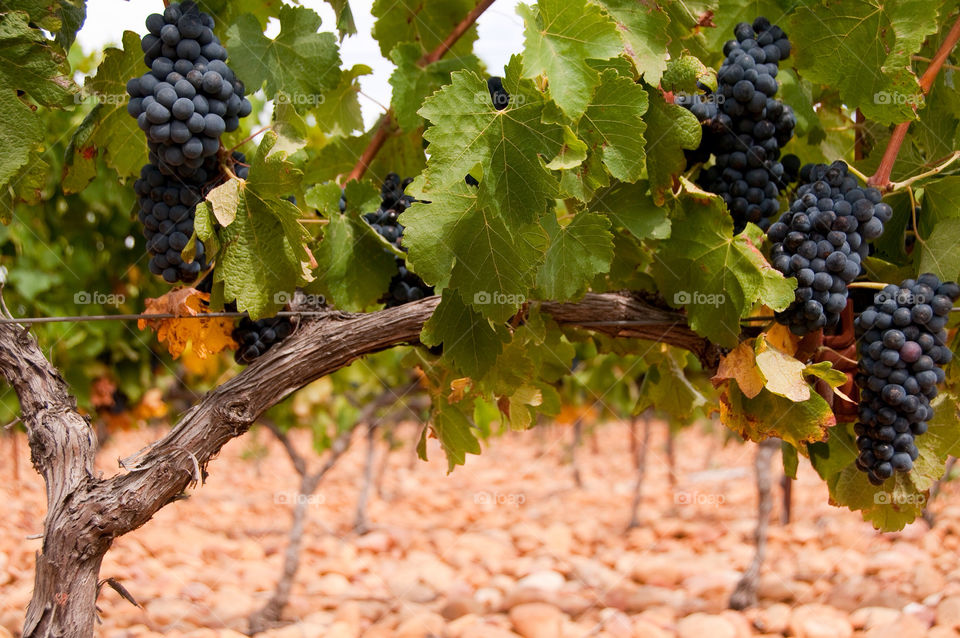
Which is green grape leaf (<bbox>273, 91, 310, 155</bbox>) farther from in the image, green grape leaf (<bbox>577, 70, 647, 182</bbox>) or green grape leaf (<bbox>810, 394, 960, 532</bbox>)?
green grape leaf (<bbox>810, 394, 960, 532</bbox>)

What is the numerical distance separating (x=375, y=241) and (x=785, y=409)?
1231mm

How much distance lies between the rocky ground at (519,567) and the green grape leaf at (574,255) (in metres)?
2.85

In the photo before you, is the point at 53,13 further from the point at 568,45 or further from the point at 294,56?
the point at 568,45

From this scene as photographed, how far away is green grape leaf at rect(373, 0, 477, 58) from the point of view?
104 inches

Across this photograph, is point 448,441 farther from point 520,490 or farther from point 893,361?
point 520,490

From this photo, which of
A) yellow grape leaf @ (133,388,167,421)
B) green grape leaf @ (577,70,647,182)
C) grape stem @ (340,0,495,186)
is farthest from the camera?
yellow grape leaf @ (133,388,167,421)

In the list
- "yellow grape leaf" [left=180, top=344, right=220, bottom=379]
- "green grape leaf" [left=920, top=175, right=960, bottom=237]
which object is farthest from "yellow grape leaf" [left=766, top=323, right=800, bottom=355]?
"yellow grape leaf" [left=180, top=344, right=220, bottom=379]

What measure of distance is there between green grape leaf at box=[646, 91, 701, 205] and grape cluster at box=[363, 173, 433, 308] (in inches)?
28.9

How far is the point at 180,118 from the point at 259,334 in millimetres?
667

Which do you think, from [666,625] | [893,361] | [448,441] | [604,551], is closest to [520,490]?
[604,551]

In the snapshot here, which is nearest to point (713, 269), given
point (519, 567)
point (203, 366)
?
point (203, 366)

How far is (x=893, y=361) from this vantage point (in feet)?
6.38

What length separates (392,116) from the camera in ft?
8.58

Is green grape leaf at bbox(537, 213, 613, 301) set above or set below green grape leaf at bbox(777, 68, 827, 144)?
below
